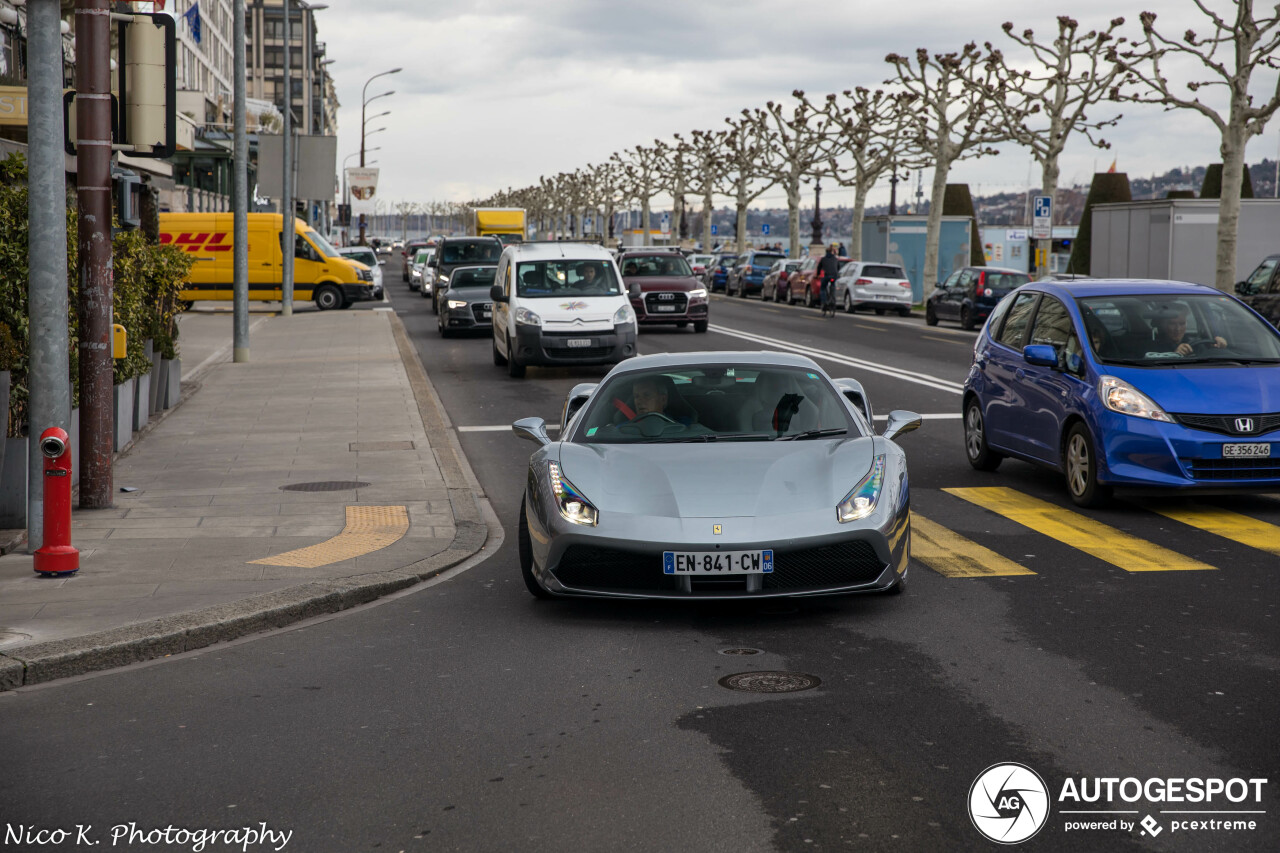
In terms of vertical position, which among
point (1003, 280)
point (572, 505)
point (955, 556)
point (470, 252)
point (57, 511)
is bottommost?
point (955, 556)

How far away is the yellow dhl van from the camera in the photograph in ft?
135

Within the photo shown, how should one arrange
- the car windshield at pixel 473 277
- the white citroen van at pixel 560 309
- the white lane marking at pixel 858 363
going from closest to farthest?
the white lane marking at pixel 858 363 < the white citroen van at pixel 560 309 < the car windshield at pixel 473 277

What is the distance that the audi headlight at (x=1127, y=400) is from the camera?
10.1 m

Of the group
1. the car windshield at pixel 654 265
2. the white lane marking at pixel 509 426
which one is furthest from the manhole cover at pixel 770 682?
the car windshield at pixel 654 265

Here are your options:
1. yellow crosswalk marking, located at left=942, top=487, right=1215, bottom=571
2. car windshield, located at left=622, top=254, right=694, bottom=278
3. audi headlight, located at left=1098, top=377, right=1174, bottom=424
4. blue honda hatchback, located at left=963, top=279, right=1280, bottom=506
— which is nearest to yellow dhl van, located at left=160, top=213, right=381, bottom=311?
car windshield, located at left=622, top=254, right=694, bottom=278

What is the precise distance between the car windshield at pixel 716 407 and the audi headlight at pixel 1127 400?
9.31 ft

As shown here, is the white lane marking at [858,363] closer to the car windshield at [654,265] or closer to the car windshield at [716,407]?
the car windshield at [654,265]

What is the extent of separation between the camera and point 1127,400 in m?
10.2

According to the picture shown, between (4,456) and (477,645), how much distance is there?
4.24 m

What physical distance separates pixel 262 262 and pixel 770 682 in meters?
38.0

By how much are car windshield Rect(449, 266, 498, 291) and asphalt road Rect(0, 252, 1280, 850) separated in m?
24.8

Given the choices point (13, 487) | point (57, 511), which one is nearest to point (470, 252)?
point (13, 487)

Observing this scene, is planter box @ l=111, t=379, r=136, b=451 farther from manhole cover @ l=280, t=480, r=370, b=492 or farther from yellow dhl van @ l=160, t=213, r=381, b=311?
yellow dhl van @ l=160, t=213, r=381, b=311

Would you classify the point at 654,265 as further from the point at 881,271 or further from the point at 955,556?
the point at 955,556
